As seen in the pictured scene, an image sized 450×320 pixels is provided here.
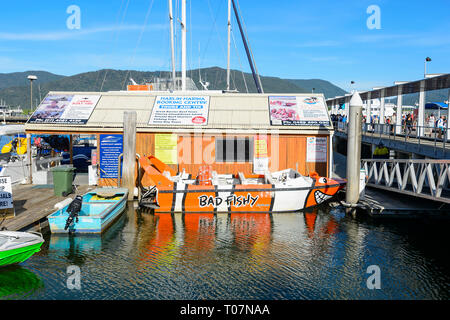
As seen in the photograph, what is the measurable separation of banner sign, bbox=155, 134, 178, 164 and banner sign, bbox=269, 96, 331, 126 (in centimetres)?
505

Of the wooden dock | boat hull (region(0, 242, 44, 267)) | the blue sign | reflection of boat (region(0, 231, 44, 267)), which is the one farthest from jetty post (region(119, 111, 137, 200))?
boat hull (region(0, 242, 44, 267))

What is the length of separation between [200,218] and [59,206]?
5277mm

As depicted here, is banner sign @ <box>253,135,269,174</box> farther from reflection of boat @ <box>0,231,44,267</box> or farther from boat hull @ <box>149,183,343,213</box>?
reflection of boat @ <box>0,231,44,267</box>

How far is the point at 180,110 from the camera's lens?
19.8m

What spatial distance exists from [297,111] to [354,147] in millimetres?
4379

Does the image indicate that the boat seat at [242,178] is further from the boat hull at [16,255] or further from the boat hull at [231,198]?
the boat hull at [16,255]

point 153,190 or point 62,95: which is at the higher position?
point 62,95

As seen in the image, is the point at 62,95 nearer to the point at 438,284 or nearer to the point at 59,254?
the point at 59,254

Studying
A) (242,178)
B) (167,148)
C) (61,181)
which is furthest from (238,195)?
(61,181)

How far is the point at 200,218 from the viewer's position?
50.0 feet

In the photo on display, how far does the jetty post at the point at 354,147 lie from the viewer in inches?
637

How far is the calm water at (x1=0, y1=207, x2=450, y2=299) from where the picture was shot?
29.4 ft
